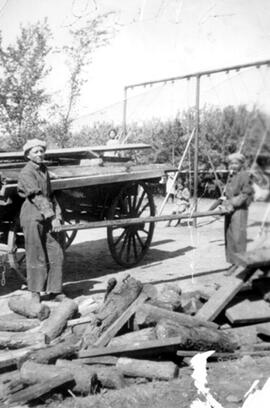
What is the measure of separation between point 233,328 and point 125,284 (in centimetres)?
111

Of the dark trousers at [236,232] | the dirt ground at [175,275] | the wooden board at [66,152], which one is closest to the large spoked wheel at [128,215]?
the dirt ground at [175,275]

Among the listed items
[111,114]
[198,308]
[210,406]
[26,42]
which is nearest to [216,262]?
[198,308]

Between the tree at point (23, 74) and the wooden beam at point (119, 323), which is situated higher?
the tree at point (23, 74)

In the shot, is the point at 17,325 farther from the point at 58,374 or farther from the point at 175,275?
the point at 175,275

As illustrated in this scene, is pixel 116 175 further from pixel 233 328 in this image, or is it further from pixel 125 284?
pixel 233 328

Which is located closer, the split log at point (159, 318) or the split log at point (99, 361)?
the split log at point (99, 361)

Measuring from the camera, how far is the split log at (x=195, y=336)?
3.89 m

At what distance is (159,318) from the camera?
163 inches

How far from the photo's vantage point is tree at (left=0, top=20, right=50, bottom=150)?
1141 centimetres

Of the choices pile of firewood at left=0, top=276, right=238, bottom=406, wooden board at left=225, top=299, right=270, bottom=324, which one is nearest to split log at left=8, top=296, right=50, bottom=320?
pile of firewood at left=0, top=276, right=238, bottom=406

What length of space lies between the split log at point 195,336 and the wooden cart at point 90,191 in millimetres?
2527

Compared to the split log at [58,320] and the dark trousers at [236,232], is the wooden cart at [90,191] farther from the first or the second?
the dark trousers at [236,232]

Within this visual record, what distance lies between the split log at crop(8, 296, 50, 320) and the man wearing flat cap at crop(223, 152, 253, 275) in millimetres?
1924

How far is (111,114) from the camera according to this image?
2273cm
